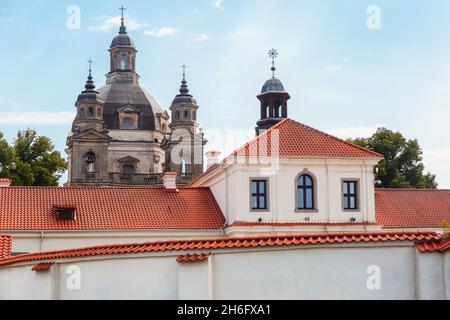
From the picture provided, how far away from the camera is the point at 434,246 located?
1578 centimetres

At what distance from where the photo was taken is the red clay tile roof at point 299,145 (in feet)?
132

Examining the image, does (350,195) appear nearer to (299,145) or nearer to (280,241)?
(299,145)

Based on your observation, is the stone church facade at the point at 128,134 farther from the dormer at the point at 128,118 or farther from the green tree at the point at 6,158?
the green tree at the point at 6,158

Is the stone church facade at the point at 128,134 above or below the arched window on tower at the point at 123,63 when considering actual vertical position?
below

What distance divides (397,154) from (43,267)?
5671 cm

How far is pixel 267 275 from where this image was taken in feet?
52.9

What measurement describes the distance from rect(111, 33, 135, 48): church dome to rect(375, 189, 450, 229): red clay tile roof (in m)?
57.6

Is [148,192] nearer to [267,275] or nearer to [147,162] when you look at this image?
[267,275]

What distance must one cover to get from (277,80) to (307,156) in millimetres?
24032

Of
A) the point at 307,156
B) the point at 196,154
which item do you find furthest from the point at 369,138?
the point at 307,156

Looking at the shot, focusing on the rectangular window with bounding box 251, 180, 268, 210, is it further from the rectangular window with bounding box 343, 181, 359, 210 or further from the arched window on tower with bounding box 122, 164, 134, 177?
the arched window on tower with bounding box 122, 164, 134, 177

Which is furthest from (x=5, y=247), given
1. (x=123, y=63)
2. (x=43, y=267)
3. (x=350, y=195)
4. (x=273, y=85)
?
(x=123, y=63)

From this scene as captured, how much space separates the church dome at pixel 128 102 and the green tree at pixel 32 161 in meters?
25.5

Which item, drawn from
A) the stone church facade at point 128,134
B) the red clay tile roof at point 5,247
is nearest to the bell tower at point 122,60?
the stone church facade at point 128,134
